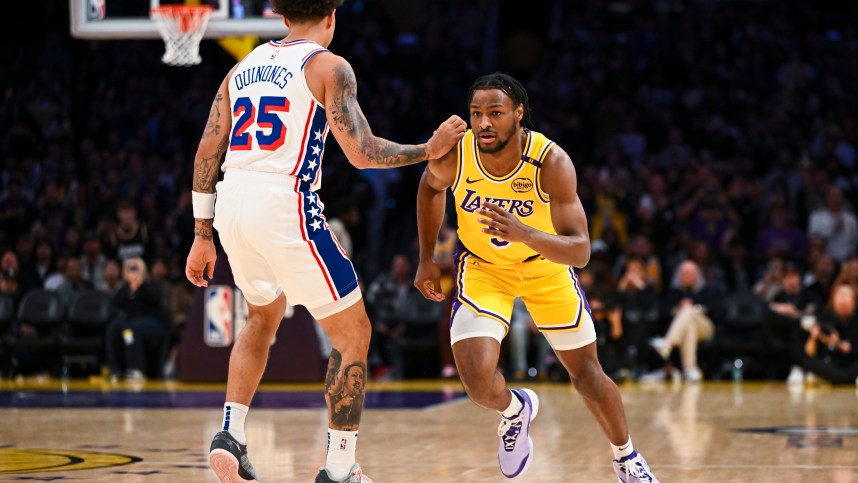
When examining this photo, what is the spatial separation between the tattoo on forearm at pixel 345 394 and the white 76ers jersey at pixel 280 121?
785 mm

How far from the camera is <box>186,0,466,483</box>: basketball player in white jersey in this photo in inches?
214

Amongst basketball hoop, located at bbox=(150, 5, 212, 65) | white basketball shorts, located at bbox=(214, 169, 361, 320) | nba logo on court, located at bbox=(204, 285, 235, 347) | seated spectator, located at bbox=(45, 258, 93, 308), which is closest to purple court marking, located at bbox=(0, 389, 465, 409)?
nba logo on court, located at bbox=(204, 285, 235, 347)

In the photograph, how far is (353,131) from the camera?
549 cm

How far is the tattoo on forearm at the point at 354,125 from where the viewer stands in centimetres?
546

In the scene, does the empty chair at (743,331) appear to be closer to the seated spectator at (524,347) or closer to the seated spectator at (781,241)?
the seated spectator at (781,241)

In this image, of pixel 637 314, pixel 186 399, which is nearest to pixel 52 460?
pixel 186 399

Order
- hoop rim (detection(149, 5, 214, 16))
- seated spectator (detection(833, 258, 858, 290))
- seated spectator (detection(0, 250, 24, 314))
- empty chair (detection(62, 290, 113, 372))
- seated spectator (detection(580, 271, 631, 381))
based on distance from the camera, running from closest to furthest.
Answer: hoop rim (detection(149, 5, 214, 16)) < seated spectator (detection(833, 258, 858, 290)) < seated spectator (detection(580, 271, 631, 381)) < empty chair (detection(62, 290, 113, 372)) < seated spectator (detection(0, 250, 24, 314))

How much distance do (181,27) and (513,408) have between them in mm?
7054

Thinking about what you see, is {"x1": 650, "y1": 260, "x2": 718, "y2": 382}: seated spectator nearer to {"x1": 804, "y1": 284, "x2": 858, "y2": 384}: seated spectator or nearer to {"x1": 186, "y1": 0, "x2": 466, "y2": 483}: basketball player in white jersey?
{"x1": 804, "y1": 284, "x2": 858, "y2": 384}: seated spectator

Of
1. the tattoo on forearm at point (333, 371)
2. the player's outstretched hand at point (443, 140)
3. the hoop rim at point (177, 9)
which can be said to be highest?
the hoop rim at point (177, 9)

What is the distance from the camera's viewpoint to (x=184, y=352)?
14320 mm

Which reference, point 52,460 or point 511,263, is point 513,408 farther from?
point 52,460

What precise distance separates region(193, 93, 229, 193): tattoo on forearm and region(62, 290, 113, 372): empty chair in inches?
405

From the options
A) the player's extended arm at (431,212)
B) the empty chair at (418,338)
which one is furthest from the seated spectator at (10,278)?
the player's extended arm at (431,212)
